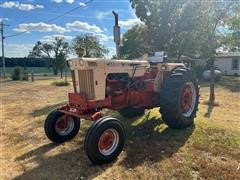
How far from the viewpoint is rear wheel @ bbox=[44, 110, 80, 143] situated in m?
6.25

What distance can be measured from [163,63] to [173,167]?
2.63 meters

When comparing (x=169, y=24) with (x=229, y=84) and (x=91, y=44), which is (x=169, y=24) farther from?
(x=91, y=44)

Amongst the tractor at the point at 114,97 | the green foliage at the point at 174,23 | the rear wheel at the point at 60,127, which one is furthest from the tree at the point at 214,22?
the rear wheel at the point at 60,127

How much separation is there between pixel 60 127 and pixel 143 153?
1929mm

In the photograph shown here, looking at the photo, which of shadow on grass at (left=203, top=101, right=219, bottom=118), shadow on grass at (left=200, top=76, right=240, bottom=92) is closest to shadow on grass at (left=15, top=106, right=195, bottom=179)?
shadow on grass at (left=203, top=101, right=219, bottom=118)

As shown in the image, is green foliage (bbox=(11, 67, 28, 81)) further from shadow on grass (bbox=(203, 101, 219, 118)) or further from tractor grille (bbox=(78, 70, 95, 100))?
tractor grille (bbox=(78, 70, 95, 100))

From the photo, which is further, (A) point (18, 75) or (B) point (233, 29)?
(A) point (18, 75)

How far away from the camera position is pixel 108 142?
5223 millimetres

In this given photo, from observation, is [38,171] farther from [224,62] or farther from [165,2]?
[224,62]

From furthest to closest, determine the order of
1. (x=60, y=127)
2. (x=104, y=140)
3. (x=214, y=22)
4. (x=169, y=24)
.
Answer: (x=169, y=24) → (x=214, y=22) → (x=60, y=127) → (x=104, y=140)

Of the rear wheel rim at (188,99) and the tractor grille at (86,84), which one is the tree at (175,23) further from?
the tractor grille at (86,84)

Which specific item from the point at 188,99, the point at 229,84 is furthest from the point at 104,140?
the point at 229,84

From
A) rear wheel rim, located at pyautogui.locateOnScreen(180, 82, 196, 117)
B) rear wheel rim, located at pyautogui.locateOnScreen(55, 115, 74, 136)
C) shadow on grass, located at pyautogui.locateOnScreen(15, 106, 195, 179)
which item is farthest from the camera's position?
rear wheel rim, located at pyautogui.locateOnScreen(180, 82, 196, 117)

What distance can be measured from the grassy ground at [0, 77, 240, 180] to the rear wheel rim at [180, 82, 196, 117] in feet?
1.29
